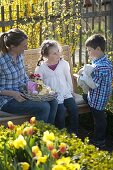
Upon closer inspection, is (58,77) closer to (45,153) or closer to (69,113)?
(69,113)

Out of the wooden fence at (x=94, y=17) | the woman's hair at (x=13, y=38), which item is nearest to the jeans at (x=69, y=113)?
the woman's hair at (x=13, y=38)

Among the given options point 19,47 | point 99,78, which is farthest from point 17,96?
point 99,78

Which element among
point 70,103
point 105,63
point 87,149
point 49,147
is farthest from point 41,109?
point 49,147

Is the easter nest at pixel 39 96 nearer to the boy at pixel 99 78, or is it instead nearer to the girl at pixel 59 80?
the girl at pixel 59 80

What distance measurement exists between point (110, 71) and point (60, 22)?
223 centimetres

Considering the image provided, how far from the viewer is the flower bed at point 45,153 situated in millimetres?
2888

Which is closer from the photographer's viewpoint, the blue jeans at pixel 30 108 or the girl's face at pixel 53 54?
the blue jeans at pixel 30 108

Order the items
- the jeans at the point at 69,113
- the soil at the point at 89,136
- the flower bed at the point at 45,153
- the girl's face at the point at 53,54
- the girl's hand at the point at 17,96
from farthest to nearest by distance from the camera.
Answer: the soil at the point at 89,136, the jeans at the point at 69,113, the girl's face at the point at 53,54, the girl's hand at the point at 17,96, the flower bed at the point at 45,153

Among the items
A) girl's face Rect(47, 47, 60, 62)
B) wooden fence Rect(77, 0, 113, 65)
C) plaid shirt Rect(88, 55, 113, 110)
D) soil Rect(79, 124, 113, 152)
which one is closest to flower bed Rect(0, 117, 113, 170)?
plaid shirt Rect(88, 55, 113, 110)

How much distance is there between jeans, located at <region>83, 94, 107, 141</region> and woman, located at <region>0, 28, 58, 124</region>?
0.53 meters

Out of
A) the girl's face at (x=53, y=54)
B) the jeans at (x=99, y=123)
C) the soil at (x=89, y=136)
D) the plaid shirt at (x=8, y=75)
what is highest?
the girl's face at (x=53, y=54)

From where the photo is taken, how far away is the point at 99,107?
5281mm

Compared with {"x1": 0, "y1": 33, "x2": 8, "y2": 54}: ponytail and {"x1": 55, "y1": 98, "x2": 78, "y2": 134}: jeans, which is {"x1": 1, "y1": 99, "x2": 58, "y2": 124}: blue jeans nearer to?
{"x1": 55, "y1": 98, "x2": 78, "y2": 134}: jeans

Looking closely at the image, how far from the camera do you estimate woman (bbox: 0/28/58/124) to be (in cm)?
498
